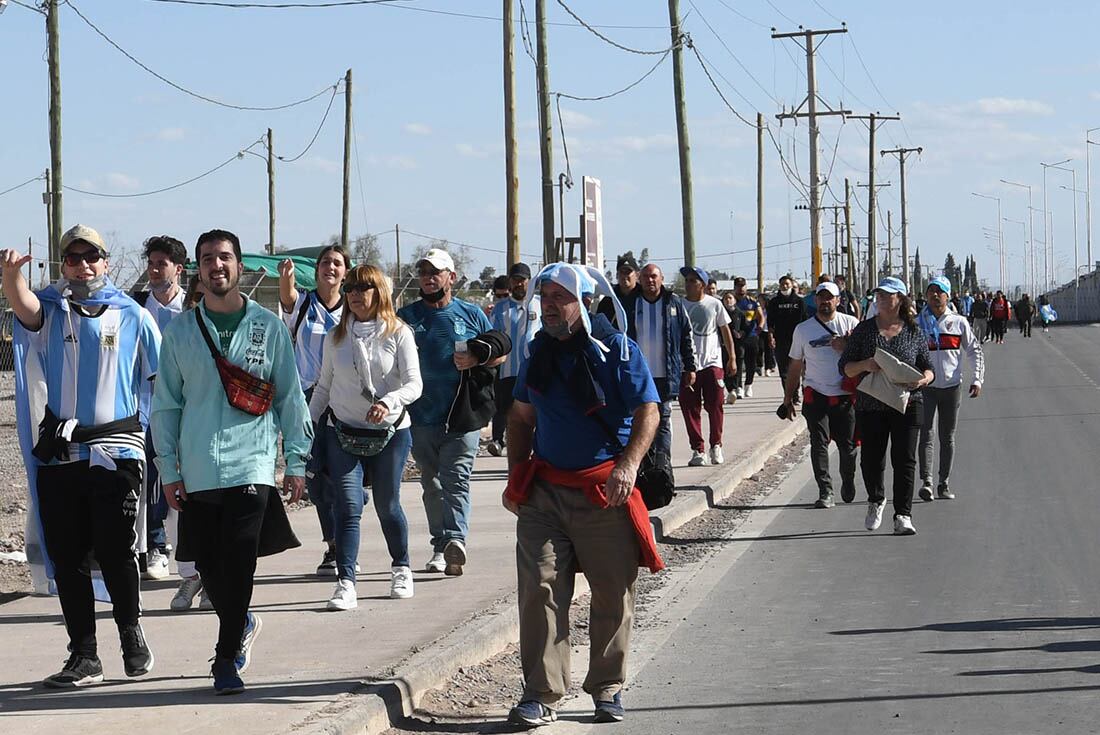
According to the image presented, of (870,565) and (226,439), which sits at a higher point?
(226,439)

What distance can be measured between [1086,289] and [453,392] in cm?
12057

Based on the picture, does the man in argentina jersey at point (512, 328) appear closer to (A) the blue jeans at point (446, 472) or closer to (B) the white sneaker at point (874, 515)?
(B) the white sneaker at point (874, 515)

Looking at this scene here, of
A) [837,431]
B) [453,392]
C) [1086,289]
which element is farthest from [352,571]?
[1086,289]

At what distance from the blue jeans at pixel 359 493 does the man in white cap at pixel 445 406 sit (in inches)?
26.0

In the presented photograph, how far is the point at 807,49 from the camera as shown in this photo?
173 feet

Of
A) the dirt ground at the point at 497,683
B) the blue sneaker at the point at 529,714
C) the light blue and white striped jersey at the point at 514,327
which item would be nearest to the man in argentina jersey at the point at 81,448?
the dirt ground at the point at 497,683

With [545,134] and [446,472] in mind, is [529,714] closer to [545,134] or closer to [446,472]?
[446,472]

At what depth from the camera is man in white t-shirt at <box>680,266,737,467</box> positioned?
16.6 meters

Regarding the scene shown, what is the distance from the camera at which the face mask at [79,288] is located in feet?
23.7

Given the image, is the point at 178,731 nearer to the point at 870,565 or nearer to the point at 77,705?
the point at 77,705

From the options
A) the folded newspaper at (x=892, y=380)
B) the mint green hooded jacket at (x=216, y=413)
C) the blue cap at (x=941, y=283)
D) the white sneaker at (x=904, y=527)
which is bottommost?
the white sneaker at (x=904, y=527)

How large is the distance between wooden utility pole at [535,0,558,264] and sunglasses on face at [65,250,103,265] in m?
17.6

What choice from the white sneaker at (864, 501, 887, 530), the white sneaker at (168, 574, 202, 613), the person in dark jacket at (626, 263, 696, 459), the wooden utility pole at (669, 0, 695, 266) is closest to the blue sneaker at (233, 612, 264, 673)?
the white sneaker at (168, 574, 202, 613)

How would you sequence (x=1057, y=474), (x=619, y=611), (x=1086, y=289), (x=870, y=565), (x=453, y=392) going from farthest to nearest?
(x=1086, y=289) → (x=1057, y=474) → (x=870, y=565) → (x=453, y=392) → (x=619, y=611)
